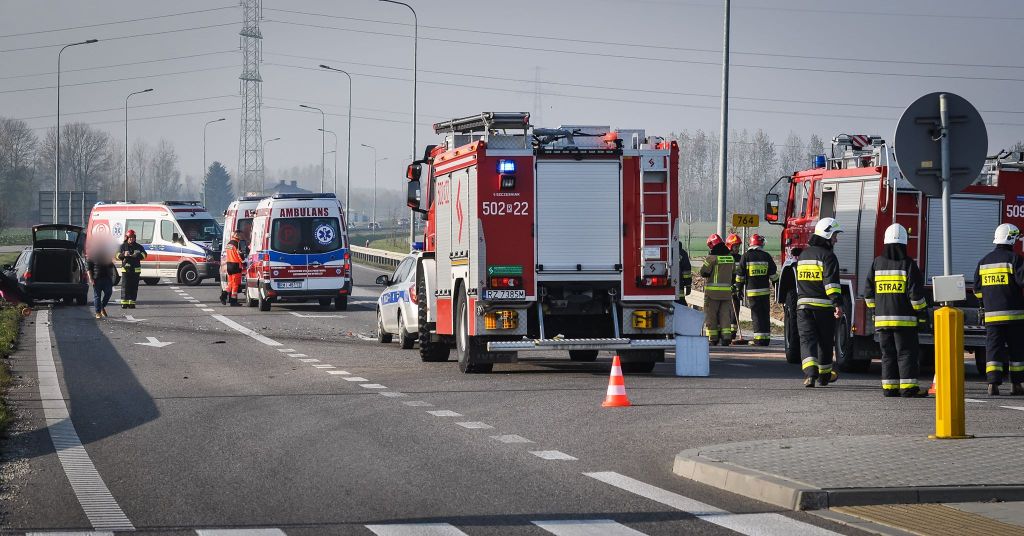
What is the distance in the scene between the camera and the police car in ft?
74.1

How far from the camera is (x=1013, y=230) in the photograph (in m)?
15.7

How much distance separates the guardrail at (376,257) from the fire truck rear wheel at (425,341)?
42682 mm

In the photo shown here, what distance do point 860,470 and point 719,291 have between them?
48.8 ft

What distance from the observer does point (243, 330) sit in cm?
2830

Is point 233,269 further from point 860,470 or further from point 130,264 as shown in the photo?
point 860,470

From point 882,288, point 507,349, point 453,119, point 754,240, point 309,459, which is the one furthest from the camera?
point 754,240

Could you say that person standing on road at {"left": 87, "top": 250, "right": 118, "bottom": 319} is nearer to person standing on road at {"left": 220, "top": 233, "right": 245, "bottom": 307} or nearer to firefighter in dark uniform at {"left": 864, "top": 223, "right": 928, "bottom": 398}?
person standing on road at {"left": 220, "top": 233, "right": 245, "bottom": 307}

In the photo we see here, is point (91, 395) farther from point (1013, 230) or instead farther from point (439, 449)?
point (1013, 230)

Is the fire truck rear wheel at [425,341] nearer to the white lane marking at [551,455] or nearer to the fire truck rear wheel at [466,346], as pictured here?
the fire truck rear wheel at [466,346]

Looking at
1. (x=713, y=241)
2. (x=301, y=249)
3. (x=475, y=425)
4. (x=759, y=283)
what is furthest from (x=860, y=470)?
(x=301, y=249)

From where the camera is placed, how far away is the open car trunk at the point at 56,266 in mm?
36406

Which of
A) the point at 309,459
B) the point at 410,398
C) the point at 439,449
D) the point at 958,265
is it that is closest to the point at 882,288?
the point at 958,265

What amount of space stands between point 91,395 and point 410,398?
3499mm

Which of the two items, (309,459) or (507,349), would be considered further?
(507,349)
